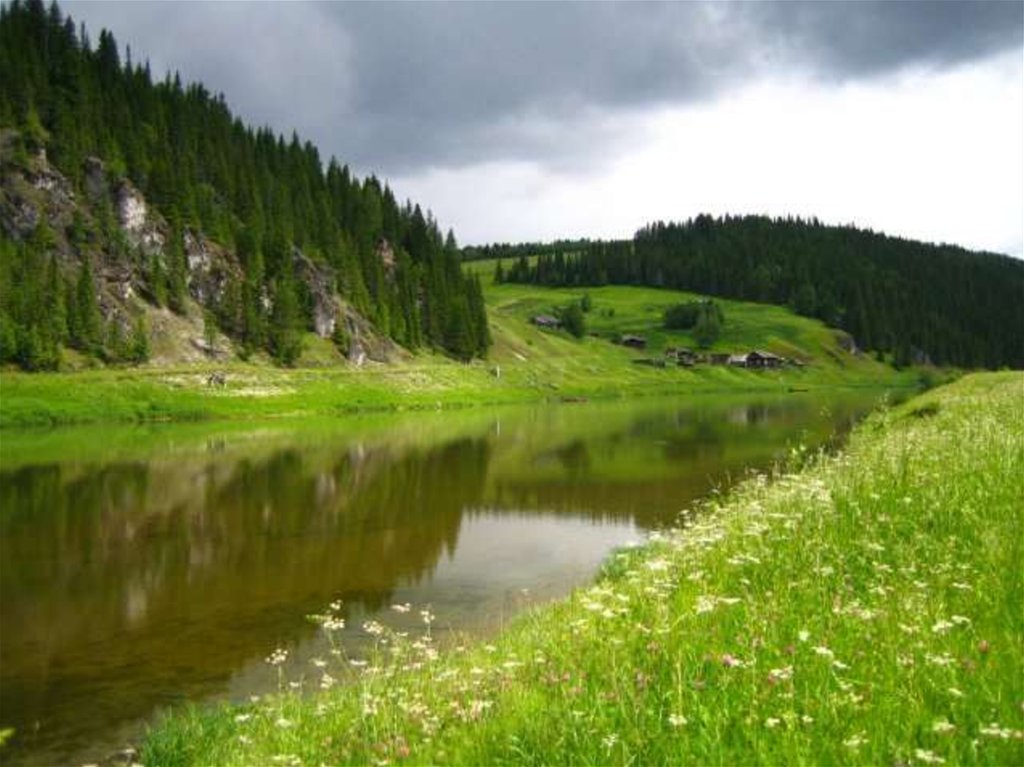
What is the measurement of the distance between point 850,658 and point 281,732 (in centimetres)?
602

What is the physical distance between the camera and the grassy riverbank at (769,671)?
548 cm

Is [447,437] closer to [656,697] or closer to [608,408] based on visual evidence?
[608,408]

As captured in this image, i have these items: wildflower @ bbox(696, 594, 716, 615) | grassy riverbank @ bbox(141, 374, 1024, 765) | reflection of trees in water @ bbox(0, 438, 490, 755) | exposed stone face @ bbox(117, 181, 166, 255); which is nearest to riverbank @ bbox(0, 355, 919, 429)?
exposed stone face @ bbox(117, 181, 166, 255)

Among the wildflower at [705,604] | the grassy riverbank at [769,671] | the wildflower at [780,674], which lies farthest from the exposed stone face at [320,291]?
the wildflower at [780,674]

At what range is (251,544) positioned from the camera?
27.3m

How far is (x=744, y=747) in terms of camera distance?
5477 millimetres

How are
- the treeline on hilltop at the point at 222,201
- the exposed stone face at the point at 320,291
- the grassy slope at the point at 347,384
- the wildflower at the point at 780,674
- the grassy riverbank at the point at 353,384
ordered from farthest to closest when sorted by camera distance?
the exposed stone face at the point at 320,291
the treeline on hilltop at the point at 222,201
the grassy riverbank at the point at 353,384
the grassy slope at the point at 347,384
the wildflower at the point at 780,674

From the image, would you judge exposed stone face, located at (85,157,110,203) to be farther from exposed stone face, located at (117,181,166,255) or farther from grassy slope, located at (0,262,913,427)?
grassy slope, located at (0,262,913,427)

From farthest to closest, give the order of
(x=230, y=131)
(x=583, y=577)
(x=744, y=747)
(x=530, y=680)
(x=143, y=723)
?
(x=230, y=131) < (x=583, y=577) < (x=143, y=723) < (x=530, y=680) < (x=744, y=747)

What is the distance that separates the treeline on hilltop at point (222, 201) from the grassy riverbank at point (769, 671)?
86919mm

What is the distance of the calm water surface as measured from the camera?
15.8 m

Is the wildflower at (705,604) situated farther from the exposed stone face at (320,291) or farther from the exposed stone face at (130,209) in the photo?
the exposed stone face at (320,291)

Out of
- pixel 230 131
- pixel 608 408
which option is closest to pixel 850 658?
pixel 608 408

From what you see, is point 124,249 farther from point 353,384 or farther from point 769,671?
point 769,671
